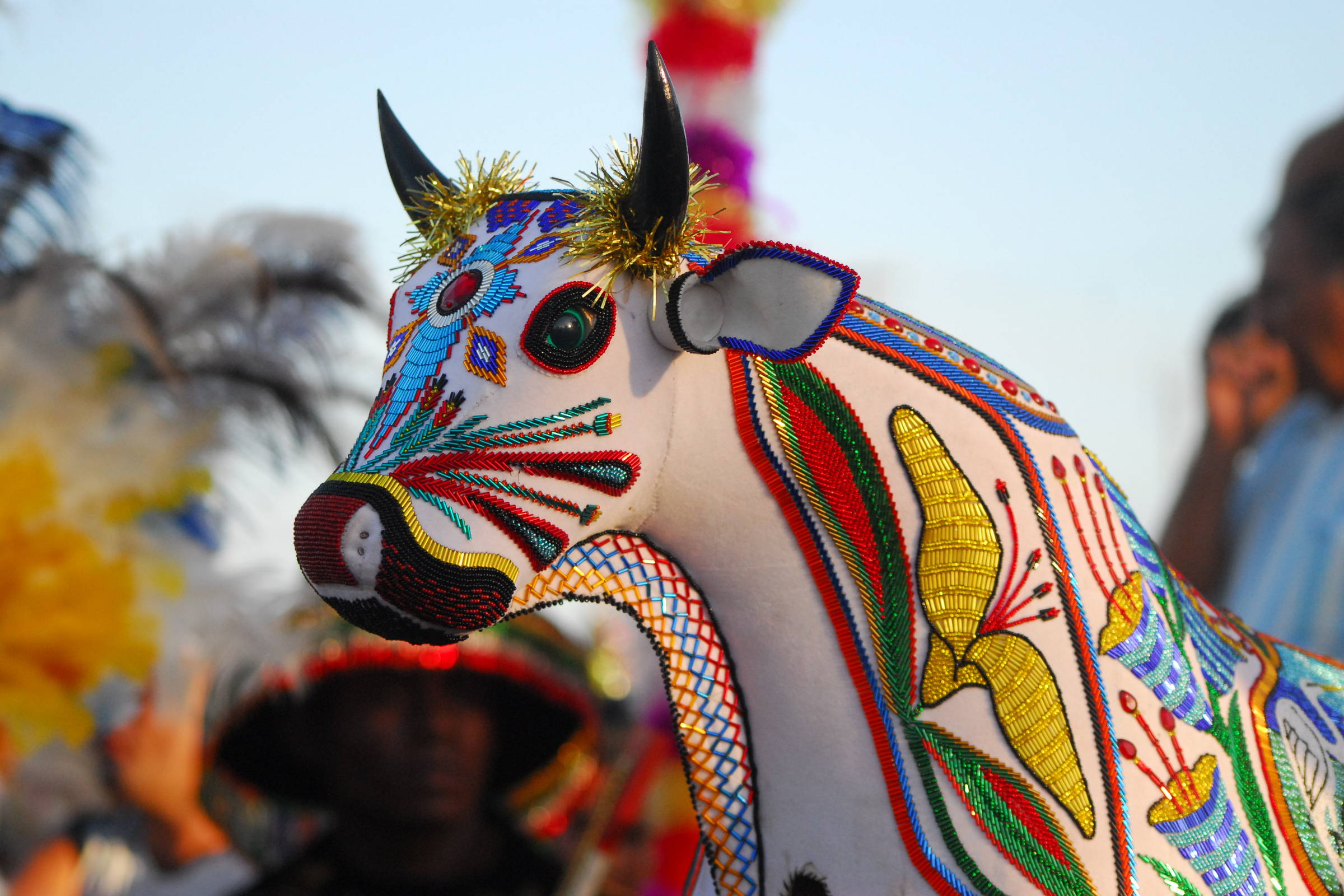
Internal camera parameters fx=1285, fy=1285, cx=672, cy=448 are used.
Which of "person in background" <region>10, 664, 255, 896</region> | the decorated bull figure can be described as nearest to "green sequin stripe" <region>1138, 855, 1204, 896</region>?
the decorated bull figure

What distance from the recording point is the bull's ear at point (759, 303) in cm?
144

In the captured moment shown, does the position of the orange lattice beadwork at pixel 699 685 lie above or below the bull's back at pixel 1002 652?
below

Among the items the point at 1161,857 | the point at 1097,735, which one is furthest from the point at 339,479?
the point at 1161,857

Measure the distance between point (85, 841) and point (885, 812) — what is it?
3950 millimetres

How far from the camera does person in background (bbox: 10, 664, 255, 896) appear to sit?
4.49 metres

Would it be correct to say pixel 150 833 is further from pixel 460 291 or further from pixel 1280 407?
pixel 1280 407

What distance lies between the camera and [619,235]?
1.49m

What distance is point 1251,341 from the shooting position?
4.48 m

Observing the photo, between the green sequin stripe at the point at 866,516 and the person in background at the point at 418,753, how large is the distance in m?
2.49

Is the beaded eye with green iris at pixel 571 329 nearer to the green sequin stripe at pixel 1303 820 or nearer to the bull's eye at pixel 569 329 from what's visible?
the bull's eye at pixel 569 329

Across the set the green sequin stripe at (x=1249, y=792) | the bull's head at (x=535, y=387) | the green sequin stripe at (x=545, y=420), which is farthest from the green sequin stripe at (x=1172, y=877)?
the green sequin stripe at (x=545, y=420)

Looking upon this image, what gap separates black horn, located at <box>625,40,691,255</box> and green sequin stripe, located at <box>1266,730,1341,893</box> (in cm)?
107

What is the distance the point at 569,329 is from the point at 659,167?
0.21m

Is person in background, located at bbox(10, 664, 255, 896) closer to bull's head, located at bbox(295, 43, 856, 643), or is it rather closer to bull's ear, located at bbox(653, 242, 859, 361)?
bull's head, located at bbox(295, 43, 856, 643)
